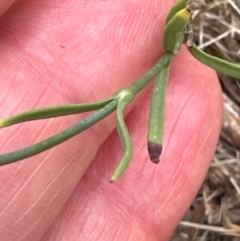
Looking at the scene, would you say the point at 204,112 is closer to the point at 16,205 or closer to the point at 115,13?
the point at 115,13

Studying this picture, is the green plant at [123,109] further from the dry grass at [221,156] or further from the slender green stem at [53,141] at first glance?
the dry grass at [221,156]

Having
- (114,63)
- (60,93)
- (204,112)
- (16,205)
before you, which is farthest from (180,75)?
(16,205)

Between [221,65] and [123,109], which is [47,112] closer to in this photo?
[123,109]

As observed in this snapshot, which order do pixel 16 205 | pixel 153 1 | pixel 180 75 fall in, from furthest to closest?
pixel 180 75 < pixel 153 1 < pixel 16 205

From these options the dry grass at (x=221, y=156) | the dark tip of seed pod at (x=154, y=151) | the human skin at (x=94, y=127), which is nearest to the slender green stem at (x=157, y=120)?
the dark tip of seed pod at (x=154, y=151)

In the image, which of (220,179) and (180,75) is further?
(220,179)

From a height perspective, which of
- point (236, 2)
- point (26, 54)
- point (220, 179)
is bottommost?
point (220, 179)

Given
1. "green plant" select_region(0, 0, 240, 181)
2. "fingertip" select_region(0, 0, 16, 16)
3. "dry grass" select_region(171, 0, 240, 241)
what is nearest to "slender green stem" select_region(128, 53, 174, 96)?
"green plant" select_region(0, 0, 240, 181)

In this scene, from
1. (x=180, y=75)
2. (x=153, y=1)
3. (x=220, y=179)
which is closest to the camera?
(x=153, y=1)
